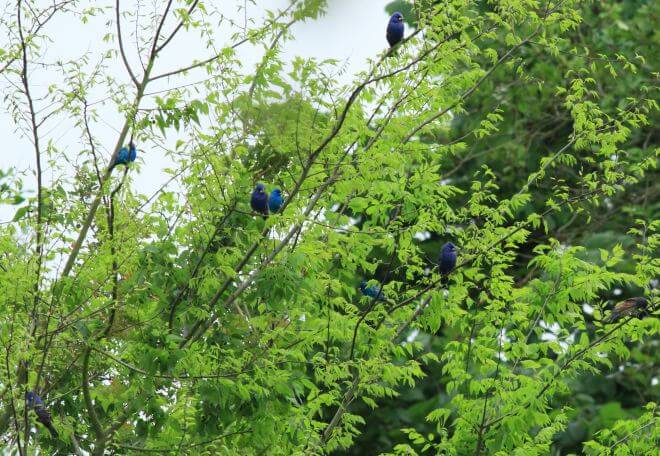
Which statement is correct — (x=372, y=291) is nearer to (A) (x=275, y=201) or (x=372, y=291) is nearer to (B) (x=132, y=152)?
(A) (x=275, y=201)

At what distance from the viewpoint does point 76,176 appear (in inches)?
250

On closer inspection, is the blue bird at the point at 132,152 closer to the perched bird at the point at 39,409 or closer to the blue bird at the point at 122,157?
the blue bird at the point at 122,157

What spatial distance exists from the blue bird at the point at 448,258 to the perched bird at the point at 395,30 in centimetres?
115

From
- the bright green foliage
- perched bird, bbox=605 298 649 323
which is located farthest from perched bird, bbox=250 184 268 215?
perched bird, bbox=605 298 649 323

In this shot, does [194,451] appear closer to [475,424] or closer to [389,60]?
[475,424]

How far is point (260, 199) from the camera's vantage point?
19.1 ft

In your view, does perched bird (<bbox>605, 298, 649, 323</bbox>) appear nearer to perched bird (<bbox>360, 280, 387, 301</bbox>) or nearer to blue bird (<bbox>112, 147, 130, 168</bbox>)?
perched bird (<bbox>360, 280, 387, 301</bbox>)

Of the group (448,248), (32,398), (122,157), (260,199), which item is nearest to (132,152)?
(122,157)

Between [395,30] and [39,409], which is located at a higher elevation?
[395,30]

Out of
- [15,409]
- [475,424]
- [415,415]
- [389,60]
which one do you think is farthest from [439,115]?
[415,415]

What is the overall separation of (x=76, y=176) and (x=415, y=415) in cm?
576

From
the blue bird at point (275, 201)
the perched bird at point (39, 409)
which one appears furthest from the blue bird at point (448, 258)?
the perched bird at point (39, 409)

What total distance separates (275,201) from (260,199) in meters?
0.12

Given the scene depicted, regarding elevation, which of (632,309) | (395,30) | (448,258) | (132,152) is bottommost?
(632,309)
